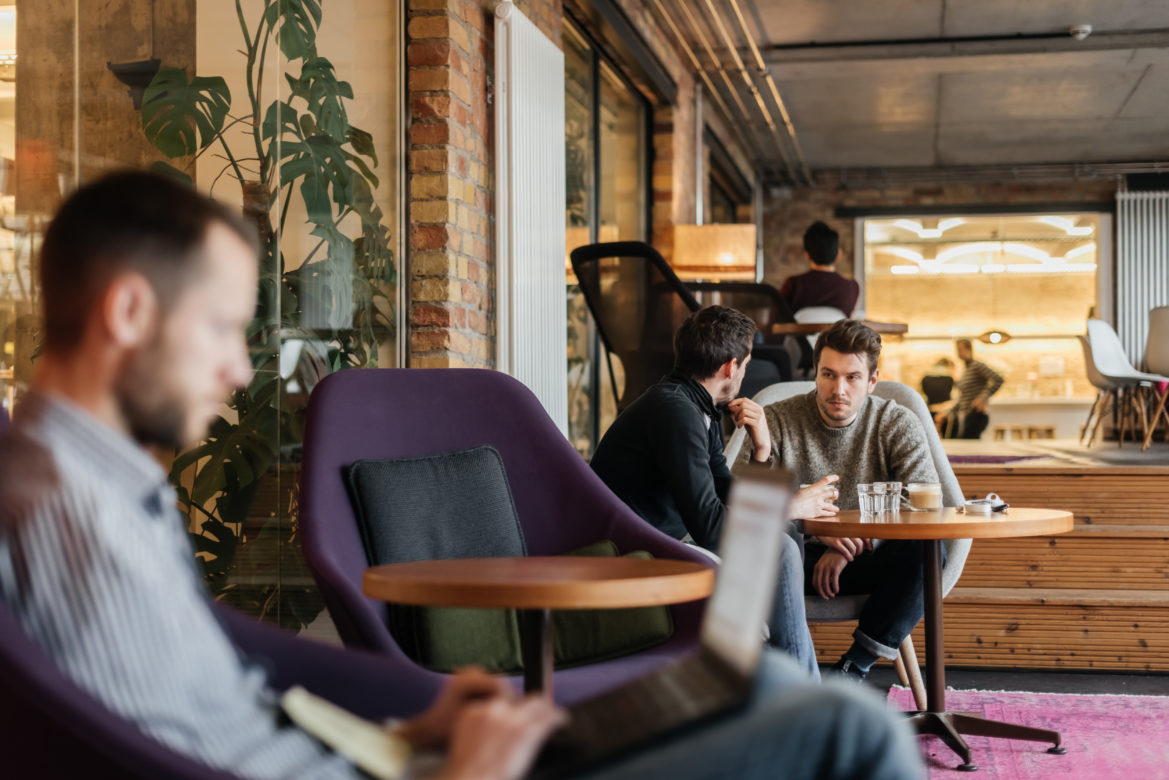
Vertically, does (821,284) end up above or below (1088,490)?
above

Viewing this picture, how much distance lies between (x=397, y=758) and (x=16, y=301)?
1.48 m

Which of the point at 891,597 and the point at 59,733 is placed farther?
the point at 891,597

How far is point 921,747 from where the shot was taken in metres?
2.84

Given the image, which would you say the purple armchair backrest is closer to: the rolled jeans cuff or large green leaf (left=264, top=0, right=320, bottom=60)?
the rolled jeans cuff

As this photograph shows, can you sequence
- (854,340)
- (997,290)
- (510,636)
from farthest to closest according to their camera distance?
(997,290) < (854,340) < (510,636)

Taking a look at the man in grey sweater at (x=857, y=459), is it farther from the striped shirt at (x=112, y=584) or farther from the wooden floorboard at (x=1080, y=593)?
the striped shirt at (x=112, y=584)

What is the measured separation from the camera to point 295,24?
3002 millimetres

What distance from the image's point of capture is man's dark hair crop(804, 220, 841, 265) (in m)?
6.25

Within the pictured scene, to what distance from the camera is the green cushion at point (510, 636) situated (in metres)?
2.02

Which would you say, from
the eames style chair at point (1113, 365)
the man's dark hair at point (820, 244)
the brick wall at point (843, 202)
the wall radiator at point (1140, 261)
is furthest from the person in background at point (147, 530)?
the wall radiator at point (1140, 261)

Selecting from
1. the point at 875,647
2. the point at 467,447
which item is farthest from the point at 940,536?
the point at 467,447

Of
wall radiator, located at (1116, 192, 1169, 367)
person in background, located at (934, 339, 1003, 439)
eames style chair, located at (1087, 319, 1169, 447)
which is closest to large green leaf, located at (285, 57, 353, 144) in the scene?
eames style chair, located at (1087, 319, 1169, 447)

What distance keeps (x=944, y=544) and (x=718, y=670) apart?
7.38 feet

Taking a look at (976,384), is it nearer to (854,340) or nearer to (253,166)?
(854,340)
